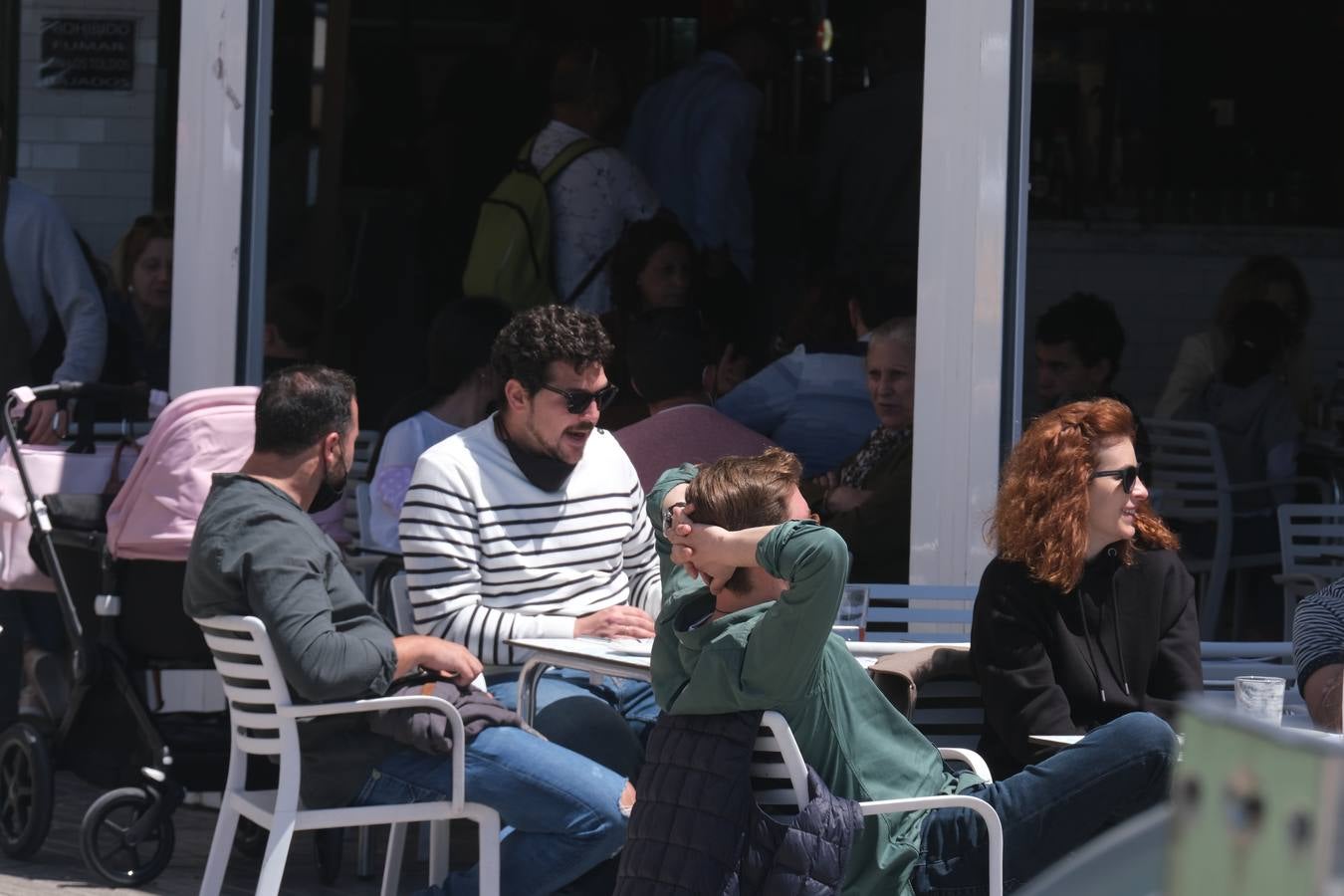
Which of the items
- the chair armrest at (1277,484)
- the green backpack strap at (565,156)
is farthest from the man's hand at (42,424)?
the chair armrest at (1277,484)

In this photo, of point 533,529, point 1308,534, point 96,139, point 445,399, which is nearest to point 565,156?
point 445,399

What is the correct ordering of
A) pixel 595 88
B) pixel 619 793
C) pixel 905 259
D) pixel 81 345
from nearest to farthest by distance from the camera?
1. pixel 619 793
2. pixel 81 345
3. pixel 595 88
4. pixel 905 259

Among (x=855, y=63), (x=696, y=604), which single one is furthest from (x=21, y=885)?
(x=855, y=63)

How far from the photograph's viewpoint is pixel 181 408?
169 inches

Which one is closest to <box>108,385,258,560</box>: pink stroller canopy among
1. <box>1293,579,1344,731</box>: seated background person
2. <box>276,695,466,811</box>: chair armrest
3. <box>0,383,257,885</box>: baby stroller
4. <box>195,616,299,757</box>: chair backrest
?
<box>0,383,257,885</box>: baby stroller

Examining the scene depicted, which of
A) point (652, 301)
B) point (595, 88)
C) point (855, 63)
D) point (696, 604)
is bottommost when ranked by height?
point (696, 604)

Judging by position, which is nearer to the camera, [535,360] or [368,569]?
[535,360]

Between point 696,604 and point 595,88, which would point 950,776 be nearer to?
point 696,604

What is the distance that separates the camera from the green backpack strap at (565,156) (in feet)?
19.3

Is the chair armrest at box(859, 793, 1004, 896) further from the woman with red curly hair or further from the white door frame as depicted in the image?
the white door frame

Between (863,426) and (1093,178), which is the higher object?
(1093,178)

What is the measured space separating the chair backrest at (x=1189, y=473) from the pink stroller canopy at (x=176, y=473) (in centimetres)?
311

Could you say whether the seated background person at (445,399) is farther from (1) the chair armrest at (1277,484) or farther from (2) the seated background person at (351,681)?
(1) the chair armrest at (1277,484)

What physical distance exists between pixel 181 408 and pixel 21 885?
1.08 meters
